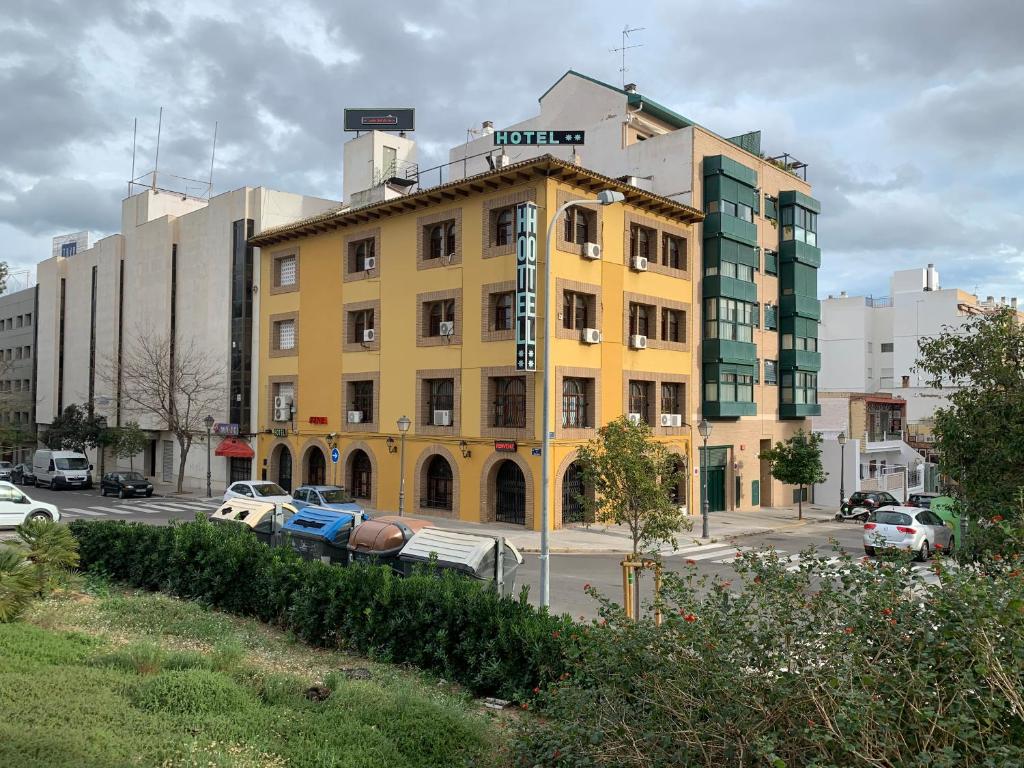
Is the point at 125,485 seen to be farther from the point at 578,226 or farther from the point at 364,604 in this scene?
the point at 364,604

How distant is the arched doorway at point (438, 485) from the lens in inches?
1309

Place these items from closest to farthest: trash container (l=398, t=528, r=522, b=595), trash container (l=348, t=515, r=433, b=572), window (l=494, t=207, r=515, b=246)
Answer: trash container (l=398, t=528, r=522, b=595), trash container (l=348, t=515, r=433, b=572), window (l=494, t=207, r=515, b=246)

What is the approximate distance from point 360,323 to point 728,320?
57.1ft

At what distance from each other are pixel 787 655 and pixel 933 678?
3.61ft

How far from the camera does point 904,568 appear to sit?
596 centimetres

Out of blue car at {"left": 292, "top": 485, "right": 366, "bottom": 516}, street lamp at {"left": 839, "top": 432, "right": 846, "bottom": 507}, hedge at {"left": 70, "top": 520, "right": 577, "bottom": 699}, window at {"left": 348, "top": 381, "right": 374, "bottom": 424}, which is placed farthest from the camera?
street lamp at {"left": 839, "top": 432, "right": 846, "bottom": 507}

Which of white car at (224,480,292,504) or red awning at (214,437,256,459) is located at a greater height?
red awning at (214,437,256,459)

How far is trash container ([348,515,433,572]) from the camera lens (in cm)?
1556

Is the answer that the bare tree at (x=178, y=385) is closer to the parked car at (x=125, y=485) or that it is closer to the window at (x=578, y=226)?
the parked car at (x=125, y=485)

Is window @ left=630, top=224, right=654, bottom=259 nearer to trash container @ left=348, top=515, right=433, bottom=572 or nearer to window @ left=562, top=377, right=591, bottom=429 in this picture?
window @ left=562, top=377, right=591, bottom=429

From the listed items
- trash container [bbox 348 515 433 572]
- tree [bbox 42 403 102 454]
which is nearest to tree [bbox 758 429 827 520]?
trash container [bbox 348 515 433 572]

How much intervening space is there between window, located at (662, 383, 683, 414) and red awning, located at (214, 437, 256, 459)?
22.0 meters

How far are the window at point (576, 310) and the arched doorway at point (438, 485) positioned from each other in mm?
7979

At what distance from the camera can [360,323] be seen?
123 ft
